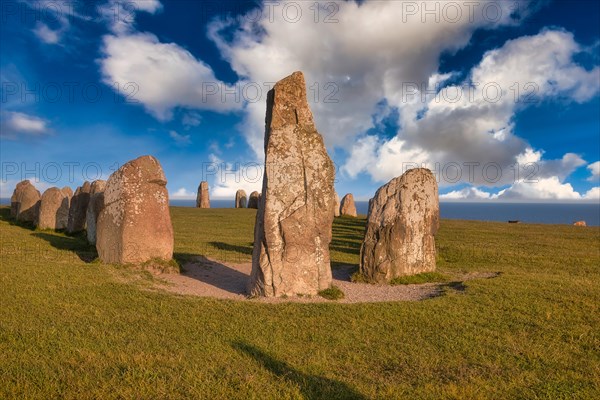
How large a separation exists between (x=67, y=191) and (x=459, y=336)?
2843 centimetres

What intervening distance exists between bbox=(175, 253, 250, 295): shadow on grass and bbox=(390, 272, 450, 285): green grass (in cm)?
488

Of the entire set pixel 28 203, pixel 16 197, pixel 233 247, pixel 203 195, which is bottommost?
pixel 233 247

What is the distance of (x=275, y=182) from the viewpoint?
1106cm

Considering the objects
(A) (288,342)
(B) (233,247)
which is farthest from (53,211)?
(A) (288,342)

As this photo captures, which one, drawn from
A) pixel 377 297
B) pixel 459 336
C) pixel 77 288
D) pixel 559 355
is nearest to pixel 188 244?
pixel 77 288

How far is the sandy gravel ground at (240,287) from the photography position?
1130cm

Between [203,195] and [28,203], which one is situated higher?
[203,195]

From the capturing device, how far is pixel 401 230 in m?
14.0

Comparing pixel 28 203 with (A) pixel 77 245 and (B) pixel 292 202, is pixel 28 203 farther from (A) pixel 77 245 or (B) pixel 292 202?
(B) pixel 292 202

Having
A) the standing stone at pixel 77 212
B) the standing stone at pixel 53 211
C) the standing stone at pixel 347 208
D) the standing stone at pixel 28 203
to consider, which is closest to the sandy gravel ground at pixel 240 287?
the standing stone at pixel 77 212

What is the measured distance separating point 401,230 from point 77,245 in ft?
46.9

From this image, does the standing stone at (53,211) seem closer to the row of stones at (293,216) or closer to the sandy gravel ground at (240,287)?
the row of stones at (293,216)

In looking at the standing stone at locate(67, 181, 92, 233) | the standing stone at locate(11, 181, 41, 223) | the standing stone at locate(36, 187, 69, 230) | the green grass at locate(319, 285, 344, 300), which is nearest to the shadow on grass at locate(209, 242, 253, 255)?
the standing stone at locate(67, 181, 92, 233)

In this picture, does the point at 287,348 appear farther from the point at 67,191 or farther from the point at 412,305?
the point at 67,191
